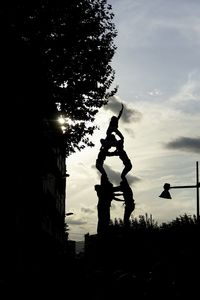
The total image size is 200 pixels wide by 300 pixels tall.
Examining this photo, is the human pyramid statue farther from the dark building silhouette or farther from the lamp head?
the lamp head

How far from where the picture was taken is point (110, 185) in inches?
613

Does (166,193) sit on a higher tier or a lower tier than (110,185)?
higher

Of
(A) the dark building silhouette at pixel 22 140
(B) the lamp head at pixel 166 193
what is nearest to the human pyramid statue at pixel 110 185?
(A) the dark building silhouette at pixel 22 140

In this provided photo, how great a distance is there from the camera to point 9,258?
74.5 feet

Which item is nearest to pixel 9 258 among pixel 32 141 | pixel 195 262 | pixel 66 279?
pixel 32 141

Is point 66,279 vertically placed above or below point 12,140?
below

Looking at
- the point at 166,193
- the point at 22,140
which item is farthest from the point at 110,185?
the point at 166,193

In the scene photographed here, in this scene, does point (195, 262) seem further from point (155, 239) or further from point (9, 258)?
point (9, 258)

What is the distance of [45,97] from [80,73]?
2.69 metres

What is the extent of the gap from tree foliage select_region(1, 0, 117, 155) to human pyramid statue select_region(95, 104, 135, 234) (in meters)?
5.72

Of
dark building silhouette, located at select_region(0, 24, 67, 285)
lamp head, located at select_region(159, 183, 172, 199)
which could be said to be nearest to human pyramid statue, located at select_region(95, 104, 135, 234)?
dark building silhouette, located at select_region(0, 24, 67, 285)

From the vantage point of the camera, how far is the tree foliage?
816 inches

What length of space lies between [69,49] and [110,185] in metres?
8.43

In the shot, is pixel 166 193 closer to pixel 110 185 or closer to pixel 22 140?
pixel 22 140
